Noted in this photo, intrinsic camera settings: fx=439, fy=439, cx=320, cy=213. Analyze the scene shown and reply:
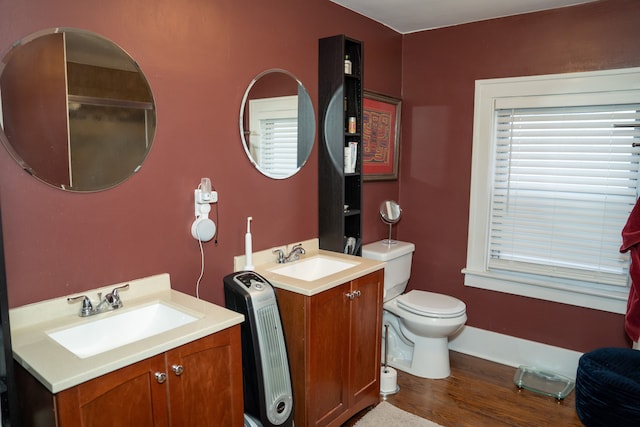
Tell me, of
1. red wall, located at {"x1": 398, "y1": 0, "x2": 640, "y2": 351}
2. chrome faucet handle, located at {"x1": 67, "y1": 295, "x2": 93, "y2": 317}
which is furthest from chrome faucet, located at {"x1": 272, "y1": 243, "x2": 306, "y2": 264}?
red wall, located at {"x1": 398, "y1": 0, "x2": 640, "y2": 351}

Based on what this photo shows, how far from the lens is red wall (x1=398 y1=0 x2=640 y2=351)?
8.77ft

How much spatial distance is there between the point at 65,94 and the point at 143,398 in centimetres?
109

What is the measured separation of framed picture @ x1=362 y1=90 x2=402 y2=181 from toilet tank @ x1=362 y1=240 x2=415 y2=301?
0.50 meters

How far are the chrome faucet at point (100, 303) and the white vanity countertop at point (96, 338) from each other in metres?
0.02

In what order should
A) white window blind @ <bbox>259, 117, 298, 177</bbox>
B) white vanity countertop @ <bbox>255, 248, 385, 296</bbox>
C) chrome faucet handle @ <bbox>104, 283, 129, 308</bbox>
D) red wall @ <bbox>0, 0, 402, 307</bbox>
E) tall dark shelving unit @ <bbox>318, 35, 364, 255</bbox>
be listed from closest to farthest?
red wall @ <bbox>0, 0, 402, 307</bbox> < chrome faucet handle @ <bbox>104, 283, 129, 308</bbox> < white vanity countertop @ <bbox>255, 248, 385, 296</bbox> < white window blind @ <bbox>259, 117, 298, 177</bbox> < tall dark shelving unit @ <bbox>318, 35, 364, 255</bbox>

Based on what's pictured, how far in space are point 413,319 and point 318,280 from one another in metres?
1.02

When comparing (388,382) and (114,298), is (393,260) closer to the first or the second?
(388,382)

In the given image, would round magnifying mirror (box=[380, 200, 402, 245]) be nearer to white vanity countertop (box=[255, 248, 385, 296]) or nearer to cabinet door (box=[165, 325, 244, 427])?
white vanity countertop (box=[255, 248, 385, 296])

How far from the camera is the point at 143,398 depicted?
1370 millimetres

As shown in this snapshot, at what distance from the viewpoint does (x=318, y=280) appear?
2.09m

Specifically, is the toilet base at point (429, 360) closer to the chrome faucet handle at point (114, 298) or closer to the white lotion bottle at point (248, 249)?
the white lotion bottle at point (248, 249)

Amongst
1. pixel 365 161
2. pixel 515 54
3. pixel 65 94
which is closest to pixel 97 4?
pixel 65 94

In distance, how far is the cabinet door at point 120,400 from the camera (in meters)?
1.21

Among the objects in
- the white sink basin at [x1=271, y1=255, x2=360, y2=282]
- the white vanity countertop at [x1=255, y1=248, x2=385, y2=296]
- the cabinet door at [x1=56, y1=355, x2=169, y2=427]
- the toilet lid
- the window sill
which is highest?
the white vanity countertop at [x1=255, y1=248, x2=385, y2=296]
